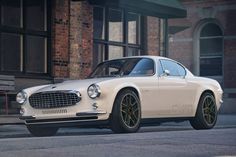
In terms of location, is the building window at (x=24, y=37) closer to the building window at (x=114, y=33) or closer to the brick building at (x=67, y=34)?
the brick building at (x=67, y=34)

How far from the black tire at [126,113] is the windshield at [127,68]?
0.69 meters

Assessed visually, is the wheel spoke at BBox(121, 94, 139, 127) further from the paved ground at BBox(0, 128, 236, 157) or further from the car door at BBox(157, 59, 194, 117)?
the paved ground at BBox(0, 128, 236, 157)

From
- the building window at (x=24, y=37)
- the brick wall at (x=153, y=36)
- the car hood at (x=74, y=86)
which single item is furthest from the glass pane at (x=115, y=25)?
the car hood at (x=74, y=86)

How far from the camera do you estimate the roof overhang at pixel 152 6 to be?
639 inches

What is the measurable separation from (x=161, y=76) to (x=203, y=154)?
4.28 metres

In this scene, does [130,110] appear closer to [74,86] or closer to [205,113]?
[74,86]

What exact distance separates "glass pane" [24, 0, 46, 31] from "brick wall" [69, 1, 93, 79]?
86cm

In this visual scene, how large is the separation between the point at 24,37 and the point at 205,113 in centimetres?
572

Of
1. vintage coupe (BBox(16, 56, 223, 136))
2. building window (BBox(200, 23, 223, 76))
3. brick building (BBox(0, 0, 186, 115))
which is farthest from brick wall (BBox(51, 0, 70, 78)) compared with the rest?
building window (BBox(200, 23, 223, 76))

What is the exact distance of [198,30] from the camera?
28219mm

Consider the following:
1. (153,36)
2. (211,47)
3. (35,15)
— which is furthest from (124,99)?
(211,47)

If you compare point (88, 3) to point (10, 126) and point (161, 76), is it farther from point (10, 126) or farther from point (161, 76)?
point (161, 76)

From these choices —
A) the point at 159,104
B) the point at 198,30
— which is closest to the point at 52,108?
the point at 159,104

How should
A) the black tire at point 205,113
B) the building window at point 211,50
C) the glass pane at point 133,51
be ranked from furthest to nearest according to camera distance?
the building window at point 211,50 < the glass pane at point 133,51 < the black tire at point 205,113
